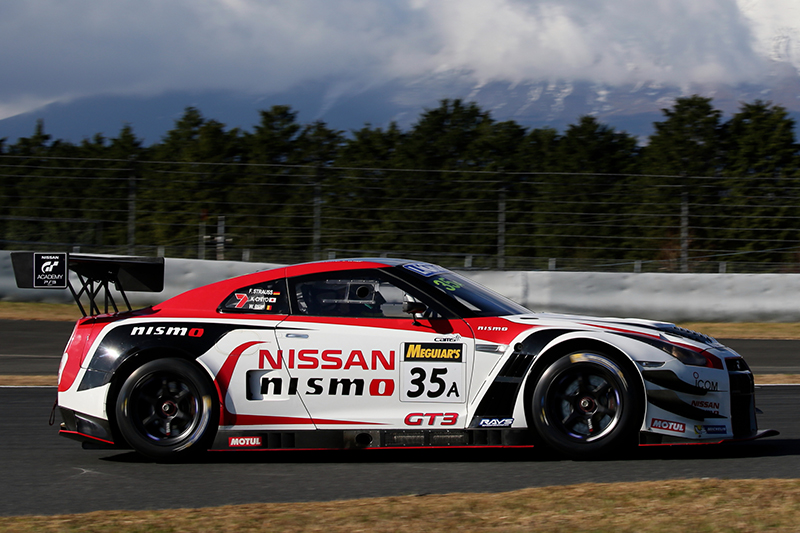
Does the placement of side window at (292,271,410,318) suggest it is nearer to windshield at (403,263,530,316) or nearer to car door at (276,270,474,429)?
car door at (276,270,474,429)

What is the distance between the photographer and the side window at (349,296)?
5535mm

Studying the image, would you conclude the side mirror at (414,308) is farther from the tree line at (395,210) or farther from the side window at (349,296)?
the tree line at (395,210)

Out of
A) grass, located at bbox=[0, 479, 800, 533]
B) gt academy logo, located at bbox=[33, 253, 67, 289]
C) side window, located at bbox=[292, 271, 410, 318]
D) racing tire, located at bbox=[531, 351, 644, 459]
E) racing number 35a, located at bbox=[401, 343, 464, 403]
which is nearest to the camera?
grass, located at bbox=[0, 479, 800, 533]

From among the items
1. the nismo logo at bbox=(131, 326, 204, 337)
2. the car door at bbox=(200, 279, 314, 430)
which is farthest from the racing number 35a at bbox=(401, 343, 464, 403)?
the nismo logo at bbox=(131, 326, 204, 337)

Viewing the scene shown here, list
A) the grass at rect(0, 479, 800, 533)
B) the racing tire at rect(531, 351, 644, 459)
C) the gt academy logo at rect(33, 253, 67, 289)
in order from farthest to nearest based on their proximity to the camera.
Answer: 1. the gt academy logo at rect(33, 253, 67, 289)
2. the racing tire at rect(531, 351, 644, 459)
3. the grass at rect(0, 479, 800, 533)

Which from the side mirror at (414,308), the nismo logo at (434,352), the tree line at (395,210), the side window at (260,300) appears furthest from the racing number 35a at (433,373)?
the tree line at (395,210)

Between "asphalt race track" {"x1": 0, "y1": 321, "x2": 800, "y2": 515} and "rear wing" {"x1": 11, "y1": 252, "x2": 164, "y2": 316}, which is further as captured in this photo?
"rear wing" {"x1": 11, "y1": 252, "x2": 164, "y2": 316}

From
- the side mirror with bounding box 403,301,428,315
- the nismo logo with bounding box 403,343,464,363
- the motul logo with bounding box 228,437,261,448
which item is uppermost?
the side mirror with bounding box 403,301,428,315

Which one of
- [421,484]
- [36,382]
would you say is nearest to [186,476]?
[421,484]

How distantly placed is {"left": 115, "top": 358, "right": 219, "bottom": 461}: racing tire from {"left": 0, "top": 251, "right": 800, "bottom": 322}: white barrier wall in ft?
34.5

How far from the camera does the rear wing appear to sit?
18.6 ft

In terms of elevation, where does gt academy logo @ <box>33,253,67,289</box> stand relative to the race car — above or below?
above

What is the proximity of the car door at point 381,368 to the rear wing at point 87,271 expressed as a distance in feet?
4.10

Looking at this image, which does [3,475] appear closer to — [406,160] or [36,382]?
[36,382]
